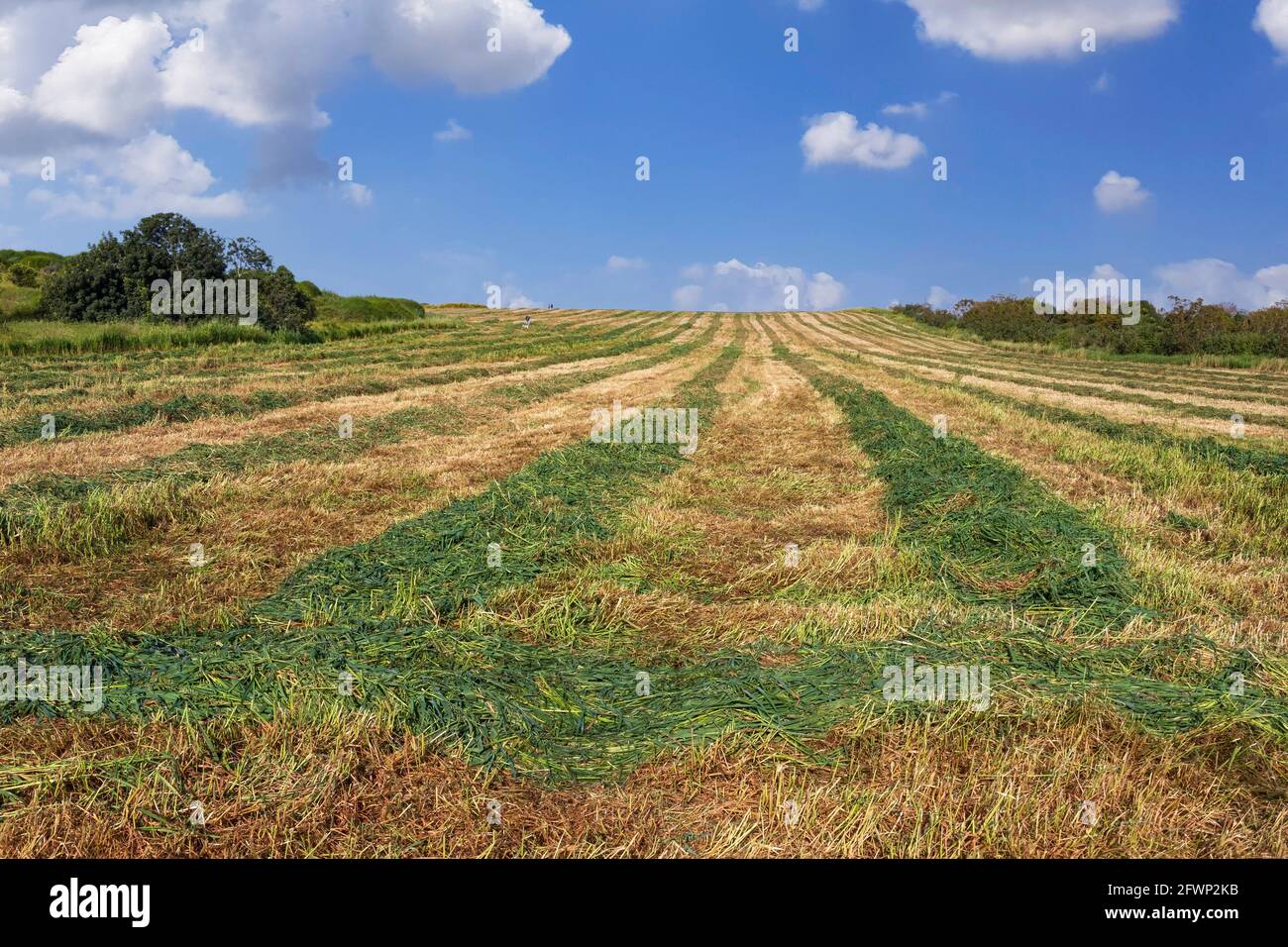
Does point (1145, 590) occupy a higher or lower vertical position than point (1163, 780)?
higher

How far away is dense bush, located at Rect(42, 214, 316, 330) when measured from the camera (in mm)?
33750

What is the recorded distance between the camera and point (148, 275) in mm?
34344

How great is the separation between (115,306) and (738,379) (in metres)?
27.4

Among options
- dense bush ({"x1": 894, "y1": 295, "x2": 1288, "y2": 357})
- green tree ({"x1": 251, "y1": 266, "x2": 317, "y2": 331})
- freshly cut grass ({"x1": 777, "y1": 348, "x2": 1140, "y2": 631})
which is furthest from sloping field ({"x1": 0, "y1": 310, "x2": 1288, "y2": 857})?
dense bush ({"x1": 894, "y1": 295, "x2": 1288, "y2": 357})

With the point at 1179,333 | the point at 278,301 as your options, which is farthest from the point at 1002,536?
the point at 1179,333

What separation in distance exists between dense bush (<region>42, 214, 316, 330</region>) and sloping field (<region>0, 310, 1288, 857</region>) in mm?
24467

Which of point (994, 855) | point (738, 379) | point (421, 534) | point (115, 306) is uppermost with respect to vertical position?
point (115, 306)

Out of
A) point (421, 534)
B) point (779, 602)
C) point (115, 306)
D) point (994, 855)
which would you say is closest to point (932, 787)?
point (994, 855)

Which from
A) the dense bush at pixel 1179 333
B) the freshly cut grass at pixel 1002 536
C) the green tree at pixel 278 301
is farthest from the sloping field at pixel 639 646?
the dense bush at pixel 1179 333

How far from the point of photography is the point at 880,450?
13078mm

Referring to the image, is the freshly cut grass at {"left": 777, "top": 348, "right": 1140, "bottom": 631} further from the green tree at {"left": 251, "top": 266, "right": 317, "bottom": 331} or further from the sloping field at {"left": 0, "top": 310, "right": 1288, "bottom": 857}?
the green tree at {"left": 251, "top": 266, "right": 317, "bottom": 331}

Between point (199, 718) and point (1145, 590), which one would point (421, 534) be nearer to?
point (199, 718)

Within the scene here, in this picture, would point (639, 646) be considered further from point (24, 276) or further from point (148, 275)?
point (24, 276)

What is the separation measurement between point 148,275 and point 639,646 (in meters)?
37.3
